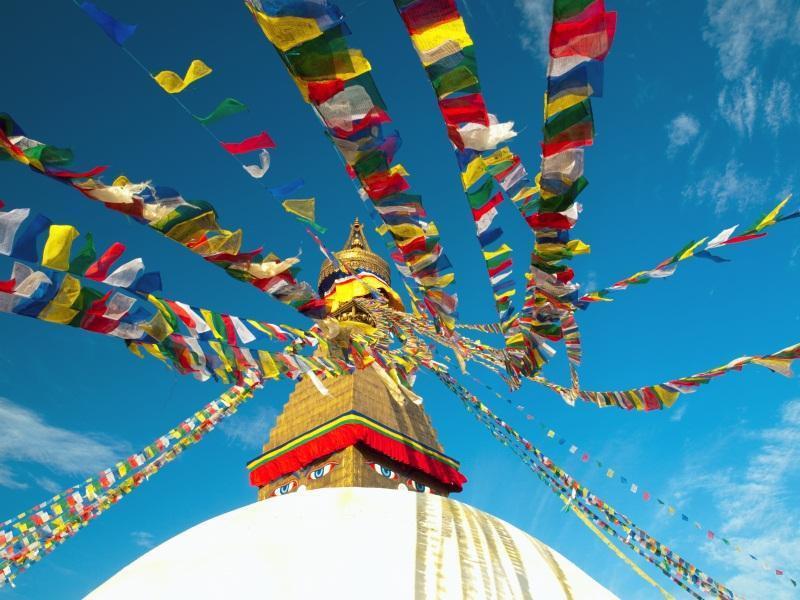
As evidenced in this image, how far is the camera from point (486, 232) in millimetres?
3760

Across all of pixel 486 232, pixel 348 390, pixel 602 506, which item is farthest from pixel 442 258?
pixel 348 390

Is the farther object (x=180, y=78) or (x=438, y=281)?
(x=438, y=281)

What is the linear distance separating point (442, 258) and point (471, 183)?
0.86 m

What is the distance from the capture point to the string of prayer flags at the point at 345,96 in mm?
2264

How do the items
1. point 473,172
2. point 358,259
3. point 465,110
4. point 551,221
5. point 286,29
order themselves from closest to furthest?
point 286,29 < point 465,110 < point 551,221 < point 473,172 < point 358,259

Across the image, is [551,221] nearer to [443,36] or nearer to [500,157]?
[500,157]

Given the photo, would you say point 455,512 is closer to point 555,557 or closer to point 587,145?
point 555,557

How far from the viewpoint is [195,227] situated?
10.9 ft

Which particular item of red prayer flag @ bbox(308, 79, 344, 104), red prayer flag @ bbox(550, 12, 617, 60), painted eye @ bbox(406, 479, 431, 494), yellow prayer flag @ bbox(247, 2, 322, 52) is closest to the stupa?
red prayer flag @ bbox(308, 79, 344, 104)

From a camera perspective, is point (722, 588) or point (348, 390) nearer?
point (722, 588)

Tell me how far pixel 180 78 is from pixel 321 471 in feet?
27.2

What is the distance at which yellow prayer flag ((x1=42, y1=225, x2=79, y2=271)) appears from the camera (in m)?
2.88

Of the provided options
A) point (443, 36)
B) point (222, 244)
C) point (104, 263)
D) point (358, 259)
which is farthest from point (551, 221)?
A: point (358, 259)

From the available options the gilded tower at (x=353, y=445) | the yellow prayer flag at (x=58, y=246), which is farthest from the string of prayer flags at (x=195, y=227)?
the gilded tower at (x=353, y=445)
